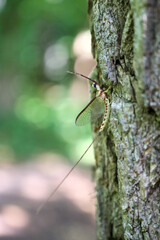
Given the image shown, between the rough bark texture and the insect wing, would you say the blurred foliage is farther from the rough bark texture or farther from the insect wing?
the rough bark texture

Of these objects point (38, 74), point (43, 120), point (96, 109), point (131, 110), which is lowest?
point (131, 110)

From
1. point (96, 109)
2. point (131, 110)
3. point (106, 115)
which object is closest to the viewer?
point (131, 110)

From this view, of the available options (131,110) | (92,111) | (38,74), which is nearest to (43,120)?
(38,74)

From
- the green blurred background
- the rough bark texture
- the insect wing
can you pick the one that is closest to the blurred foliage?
the green blurred background

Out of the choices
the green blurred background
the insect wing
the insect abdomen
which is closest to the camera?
the insect abdomen

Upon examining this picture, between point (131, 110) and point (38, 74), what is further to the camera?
point (38, 74)

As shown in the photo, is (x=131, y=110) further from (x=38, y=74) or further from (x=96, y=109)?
(x=38, y=74)

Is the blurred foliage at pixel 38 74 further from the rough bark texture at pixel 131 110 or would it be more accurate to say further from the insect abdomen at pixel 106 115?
the rough bark texture at pixel 131 110
